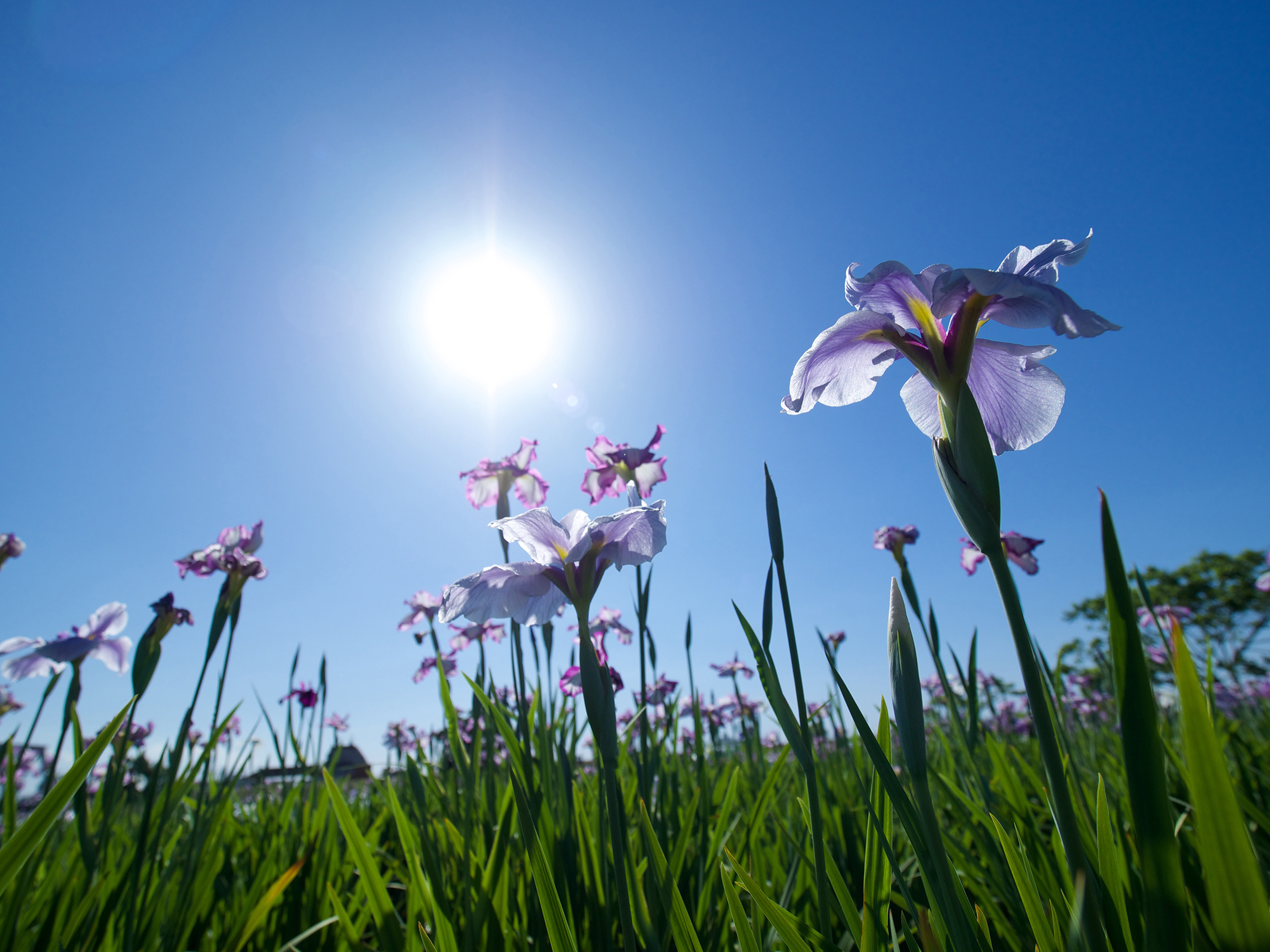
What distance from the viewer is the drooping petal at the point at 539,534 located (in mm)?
1465

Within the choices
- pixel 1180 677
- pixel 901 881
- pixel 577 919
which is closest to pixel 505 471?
pixel 577 919

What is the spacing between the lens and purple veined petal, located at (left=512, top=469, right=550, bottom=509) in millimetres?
3732

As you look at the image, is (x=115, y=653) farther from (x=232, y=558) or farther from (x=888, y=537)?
(x=888, y=537)

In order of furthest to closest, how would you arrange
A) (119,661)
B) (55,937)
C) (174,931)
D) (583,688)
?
(119,661) < (174,931) < (55,937) < (583,688)

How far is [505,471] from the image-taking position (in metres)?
3.63

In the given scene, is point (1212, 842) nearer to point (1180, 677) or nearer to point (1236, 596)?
point (1180, 677)

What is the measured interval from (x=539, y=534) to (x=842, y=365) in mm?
889

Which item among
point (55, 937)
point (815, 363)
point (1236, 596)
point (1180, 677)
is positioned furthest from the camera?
point (1236, 596)

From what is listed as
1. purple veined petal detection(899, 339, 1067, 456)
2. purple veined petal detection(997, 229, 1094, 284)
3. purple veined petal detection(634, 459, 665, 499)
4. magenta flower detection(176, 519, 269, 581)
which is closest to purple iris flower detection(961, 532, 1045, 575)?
purple veined petal detection(634, 459, 665, 499)

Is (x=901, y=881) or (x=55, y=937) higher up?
(x=901, y=881)

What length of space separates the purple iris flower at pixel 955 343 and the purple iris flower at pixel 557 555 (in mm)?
495

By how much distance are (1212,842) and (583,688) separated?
0.92 meters

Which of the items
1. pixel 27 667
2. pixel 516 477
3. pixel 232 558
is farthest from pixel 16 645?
pixel 516 477

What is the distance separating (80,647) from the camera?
10.4ft
